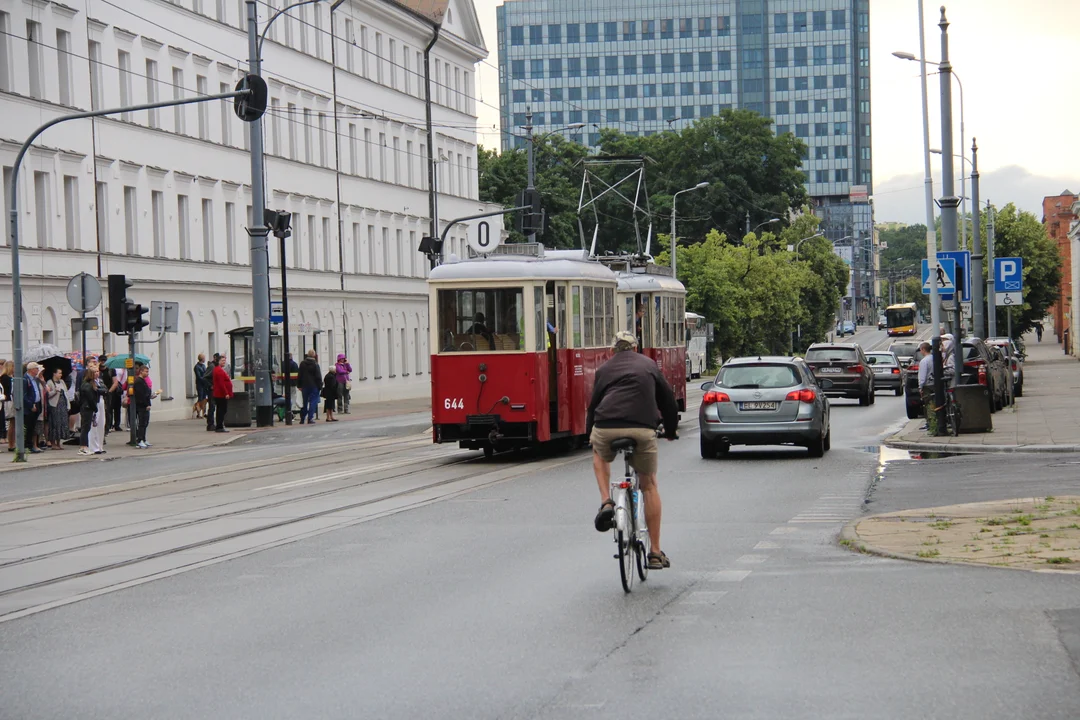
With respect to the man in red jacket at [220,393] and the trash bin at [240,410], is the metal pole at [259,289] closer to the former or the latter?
the trash bin at [240,410]

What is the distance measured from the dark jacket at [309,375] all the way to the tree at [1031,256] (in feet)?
195

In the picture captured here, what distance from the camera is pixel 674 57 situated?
18350 centimetres

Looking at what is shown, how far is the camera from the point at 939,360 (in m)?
27.8

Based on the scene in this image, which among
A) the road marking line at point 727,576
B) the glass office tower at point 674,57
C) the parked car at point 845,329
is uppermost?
the glass office tower at point 674,57

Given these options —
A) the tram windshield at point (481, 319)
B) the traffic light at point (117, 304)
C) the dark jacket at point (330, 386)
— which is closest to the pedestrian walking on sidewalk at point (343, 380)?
the dark jacket at point (330, 386)

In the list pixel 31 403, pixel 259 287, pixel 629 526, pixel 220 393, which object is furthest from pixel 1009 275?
pixel 629 526

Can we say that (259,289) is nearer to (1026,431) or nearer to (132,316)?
(132,316)

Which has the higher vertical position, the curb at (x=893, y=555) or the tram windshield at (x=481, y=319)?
the tram windshield at (x=481, y=319)

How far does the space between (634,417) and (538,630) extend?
2428 mm

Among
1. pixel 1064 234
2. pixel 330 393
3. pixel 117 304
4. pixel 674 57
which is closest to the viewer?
pixel 117 304

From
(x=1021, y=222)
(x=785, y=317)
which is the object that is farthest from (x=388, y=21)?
(x=1021, y=222)

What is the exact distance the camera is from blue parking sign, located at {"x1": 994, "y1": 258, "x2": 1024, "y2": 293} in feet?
154

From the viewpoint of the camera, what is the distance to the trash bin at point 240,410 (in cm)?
4041

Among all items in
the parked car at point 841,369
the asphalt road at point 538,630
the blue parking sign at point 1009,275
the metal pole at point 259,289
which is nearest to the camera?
the asphalt road at point 538,630
